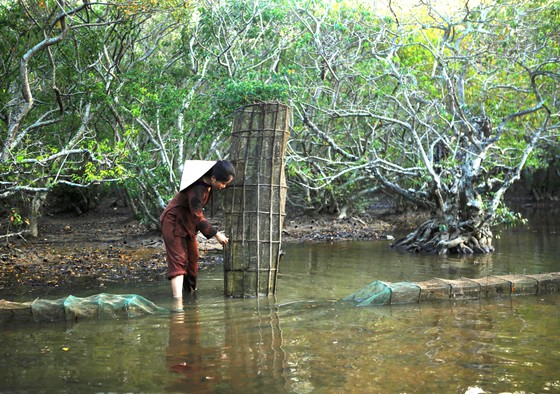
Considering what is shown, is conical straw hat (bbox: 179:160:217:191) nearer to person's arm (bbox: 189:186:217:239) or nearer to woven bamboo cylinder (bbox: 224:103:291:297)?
person's arm (bbox: 189:186:217:239)

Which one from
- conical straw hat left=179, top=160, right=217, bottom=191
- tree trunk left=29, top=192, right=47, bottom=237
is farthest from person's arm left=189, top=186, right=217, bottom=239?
tree trunk left=29, top=192, right=47, bottom=237

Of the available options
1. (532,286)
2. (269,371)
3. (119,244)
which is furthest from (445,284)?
(119,244)

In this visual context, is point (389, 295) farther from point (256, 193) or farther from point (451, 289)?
point (256, 193)

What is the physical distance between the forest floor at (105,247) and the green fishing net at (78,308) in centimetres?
225

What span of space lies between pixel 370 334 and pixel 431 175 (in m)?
8.90

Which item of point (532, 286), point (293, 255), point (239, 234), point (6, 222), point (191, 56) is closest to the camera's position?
point (239, 234)

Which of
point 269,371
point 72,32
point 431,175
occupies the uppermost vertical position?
point 72,32

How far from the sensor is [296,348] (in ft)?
17.6

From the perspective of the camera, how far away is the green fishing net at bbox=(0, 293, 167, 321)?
6.43 meters

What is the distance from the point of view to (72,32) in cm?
1370

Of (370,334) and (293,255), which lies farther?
(293,255)

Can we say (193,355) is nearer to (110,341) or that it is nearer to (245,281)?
(110,341)

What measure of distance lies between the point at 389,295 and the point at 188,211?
104 inches

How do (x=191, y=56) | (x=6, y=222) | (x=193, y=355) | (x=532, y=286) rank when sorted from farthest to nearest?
(x=191, y=56)
(x=6, y=222)
(x=532, y=286)
(x=193, y=355)
